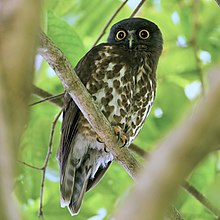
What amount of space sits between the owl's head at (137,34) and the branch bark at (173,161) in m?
4.24

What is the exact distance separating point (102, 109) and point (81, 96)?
4.60ft

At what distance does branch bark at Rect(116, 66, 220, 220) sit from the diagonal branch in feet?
6.82

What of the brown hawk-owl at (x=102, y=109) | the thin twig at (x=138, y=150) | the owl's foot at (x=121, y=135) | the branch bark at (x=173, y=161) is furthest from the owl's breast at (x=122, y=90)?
the branch bark at (x=173, y=161)

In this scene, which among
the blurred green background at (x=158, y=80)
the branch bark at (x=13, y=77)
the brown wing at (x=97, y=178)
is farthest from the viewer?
the brown wing at (x=97, y=178)

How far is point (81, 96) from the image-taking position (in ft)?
10.1

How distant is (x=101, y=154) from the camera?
476 centimetres

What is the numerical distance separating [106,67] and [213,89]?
3798mm

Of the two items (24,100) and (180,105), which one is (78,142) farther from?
(24,100)

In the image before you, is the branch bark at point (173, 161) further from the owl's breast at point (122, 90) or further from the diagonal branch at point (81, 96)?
the owl's breast at point (122, 90)

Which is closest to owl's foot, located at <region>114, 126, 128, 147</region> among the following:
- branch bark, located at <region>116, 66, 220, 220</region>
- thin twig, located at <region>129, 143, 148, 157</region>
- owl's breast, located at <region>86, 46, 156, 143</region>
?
owl's breast, located at <region>86, 46, 156, 143</region>

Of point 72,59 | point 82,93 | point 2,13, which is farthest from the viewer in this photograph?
point 72,59

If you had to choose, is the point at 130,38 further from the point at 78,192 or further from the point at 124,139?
the point at 78,192

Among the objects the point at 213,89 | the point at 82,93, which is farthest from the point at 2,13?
the point at 82,93

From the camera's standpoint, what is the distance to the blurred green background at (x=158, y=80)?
4359 millimetres
